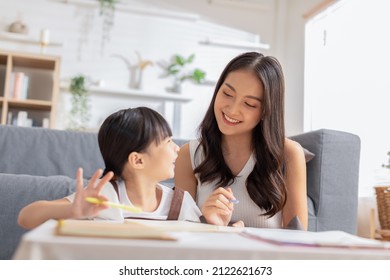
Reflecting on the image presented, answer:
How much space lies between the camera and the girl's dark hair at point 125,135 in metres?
1.09

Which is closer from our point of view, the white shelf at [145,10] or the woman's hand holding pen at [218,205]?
the woman's hand holding pen at [218,205]

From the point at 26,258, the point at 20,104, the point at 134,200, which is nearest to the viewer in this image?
the point at 26,258

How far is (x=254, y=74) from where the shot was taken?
141 cm

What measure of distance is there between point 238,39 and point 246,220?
3.57 meters

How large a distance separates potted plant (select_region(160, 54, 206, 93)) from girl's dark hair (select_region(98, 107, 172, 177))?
3.44 m

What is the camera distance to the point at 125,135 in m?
1.09

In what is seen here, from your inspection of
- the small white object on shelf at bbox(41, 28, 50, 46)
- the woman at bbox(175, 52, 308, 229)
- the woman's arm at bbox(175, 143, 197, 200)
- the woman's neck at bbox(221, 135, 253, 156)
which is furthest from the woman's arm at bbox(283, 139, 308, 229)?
the small white object on shelf at bbox(41, 28, 50, 46)

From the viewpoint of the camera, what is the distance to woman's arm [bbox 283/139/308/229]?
57.3 inches

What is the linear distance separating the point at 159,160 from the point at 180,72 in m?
3.55

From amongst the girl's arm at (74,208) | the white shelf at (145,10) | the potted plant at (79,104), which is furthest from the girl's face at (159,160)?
the white shelf at (145,10)

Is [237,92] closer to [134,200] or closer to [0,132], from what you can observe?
[134,200]

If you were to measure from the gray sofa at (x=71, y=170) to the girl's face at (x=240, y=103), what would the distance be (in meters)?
0.56

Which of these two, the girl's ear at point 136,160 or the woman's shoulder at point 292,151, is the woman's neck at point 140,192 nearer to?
the girl's ear at point 136,160

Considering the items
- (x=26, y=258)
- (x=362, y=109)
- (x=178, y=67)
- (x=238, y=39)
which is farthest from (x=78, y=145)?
(x=238, y=39)
